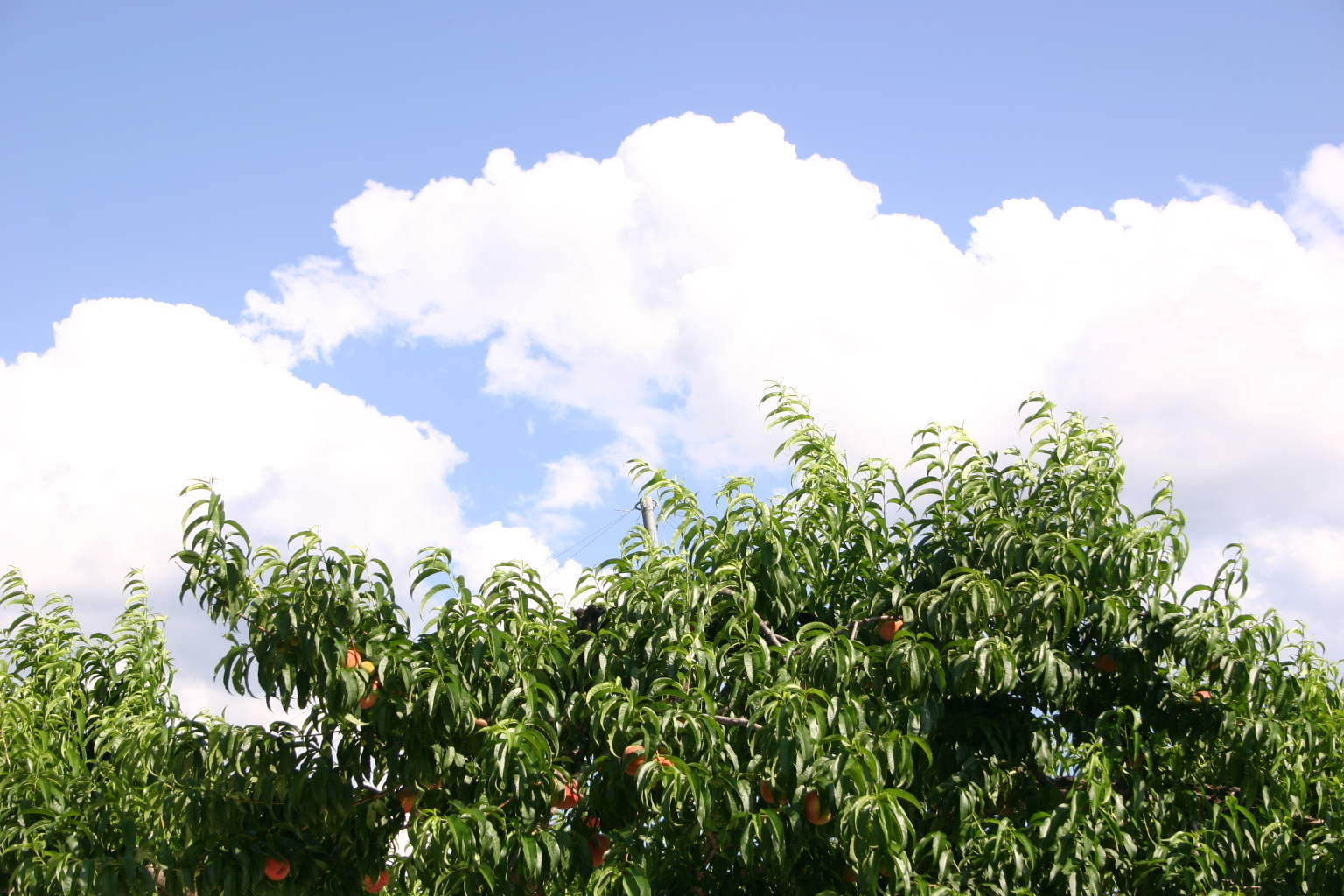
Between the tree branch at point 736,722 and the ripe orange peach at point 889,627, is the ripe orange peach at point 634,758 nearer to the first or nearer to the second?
the tree branch at point 736,722

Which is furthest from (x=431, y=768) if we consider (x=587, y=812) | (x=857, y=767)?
(x=857, y=767)

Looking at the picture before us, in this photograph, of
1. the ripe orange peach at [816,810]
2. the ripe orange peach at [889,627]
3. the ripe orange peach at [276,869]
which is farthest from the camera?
the ripe orange peach at [889,627]

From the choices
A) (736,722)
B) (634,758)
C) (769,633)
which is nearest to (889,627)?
(769,633)

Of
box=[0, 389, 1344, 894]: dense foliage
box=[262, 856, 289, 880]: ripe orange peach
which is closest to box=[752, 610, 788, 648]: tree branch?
box=[0, 389, 1344, 894]: dense foliage

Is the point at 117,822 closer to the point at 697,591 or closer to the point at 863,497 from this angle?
the point at 697,591

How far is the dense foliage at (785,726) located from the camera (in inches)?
179

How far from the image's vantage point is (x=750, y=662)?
15.9ft

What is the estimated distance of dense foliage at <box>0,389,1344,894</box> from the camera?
4539 millimetres

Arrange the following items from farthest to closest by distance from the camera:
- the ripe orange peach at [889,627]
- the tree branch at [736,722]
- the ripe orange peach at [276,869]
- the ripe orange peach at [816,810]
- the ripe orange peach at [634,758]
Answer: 1. the ripe orange peach at [889,627]
2. the ripe orange peach at [276,869]
3. the tree branch at [736,722]
4. the ripe orange peach at [634,758]
5. the ripe orange peach at [816,810]

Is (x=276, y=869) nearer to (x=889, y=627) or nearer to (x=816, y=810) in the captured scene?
(x=816, y=810)

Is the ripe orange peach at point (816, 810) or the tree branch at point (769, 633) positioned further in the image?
the tree branch at point (769, 633)

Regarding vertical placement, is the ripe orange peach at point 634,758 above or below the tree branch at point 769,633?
below

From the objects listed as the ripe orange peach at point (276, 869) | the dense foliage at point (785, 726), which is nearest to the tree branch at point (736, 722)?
the dense foliage at point (785, 726)

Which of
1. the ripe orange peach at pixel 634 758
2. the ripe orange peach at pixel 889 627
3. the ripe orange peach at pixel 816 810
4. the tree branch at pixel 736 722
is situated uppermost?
the ripe orange peach at pixel 889 627
